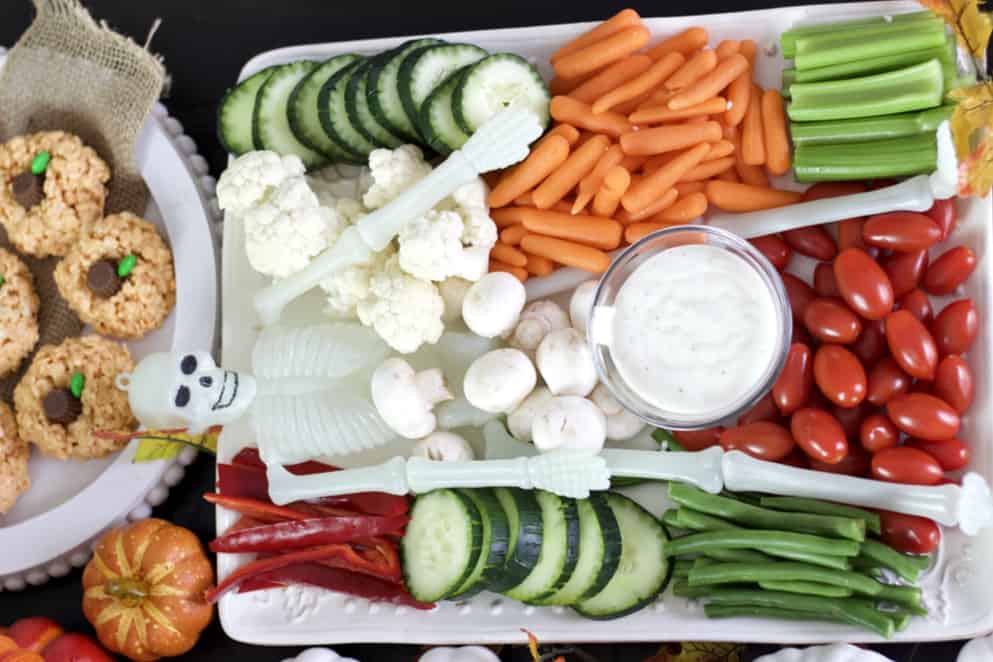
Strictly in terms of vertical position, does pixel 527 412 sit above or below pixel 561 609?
above

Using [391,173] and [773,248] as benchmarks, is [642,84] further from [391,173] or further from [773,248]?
[391,173]

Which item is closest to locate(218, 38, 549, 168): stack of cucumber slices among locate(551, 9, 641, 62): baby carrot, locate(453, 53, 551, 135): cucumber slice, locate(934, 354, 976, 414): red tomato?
locate(453, 53, 551, 135): cucumber slice

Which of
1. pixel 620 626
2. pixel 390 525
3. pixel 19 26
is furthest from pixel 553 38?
pixel 19 26

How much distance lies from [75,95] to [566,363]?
1.38m

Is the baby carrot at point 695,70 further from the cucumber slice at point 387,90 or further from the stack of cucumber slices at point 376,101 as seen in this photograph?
the cucumber slice at point 387,90

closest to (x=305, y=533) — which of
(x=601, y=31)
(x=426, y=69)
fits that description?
(x=426, y=69)

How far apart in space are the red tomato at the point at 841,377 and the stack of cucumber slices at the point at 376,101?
773 millimetres

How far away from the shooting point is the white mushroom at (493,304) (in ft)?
7.57

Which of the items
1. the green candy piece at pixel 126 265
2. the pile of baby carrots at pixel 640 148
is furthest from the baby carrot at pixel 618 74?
the green candy piece at pixel 126 265

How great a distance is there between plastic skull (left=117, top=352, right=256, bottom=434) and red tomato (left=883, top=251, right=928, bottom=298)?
1.33m

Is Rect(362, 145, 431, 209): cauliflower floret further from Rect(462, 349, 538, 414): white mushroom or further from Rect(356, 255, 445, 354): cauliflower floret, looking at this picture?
Rect(462, 349, 538, 414): white mushroom

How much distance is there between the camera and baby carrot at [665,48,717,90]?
2.36 m

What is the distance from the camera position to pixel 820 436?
7.26 ft

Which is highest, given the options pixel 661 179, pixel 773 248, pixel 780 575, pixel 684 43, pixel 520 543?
pixel 684 43
